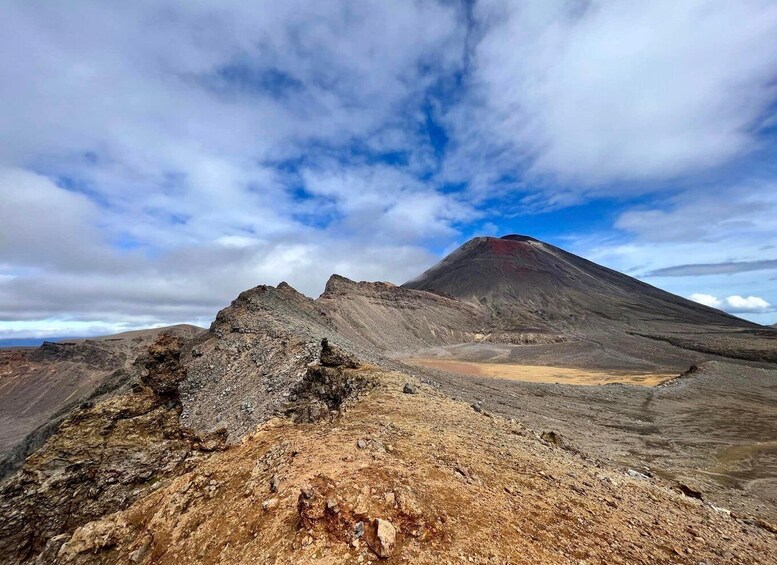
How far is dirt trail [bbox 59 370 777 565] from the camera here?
5.22 metres

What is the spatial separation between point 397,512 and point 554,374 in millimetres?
52724

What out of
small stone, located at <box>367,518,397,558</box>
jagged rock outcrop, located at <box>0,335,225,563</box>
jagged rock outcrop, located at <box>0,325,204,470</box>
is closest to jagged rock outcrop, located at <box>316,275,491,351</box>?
jagged rock outcrop, located at <box>0,325,204,470</box>

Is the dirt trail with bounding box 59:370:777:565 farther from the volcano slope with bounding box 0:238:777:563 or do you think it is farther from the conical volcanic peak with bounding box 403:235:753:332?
the conical volcanic peak with bounding box 403:235:753:332

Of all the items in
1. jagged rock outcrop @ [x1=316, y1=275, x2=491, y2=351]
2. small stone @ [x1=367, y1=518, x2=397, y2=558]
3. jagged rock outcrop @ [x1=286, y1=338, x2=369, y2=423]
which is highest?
jagged rock outcrop @ [x1=316, y1=275, x2=491, y2=351]

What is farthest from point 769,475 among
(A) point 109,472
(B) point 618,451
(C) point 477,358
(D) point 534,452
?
(C) point 477,358

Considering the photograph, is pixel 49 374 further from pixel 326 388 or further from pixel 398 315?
pixel 326 388

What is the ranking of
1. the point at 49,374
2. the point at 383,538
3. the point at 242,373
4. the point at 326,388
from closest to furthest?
the point at 383,538, the point at 326,388, the point at 242,373, the point at 49,374

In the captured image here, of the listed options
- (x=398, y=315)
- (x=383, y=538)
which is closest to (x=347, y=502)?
(x=383, y=538)

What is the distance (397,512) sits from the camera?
18.1 ft

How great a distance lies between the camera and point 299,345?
68.9ft

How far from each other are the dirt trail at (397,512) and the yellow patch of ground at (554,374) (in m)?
36.8

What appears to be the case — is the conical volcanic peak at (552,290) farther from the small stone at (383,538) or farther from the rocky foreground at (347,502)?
the small stone at (383,538)

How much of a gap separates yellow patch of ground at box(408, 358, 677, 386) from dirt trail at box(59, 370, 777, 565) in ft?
121

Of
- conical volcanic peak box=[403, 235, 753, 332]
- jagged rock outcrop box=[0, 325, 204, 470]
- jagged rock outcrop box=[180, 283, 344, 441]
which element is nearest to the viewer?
jagged rock outcrop box=[180, 283, 344, 441]
